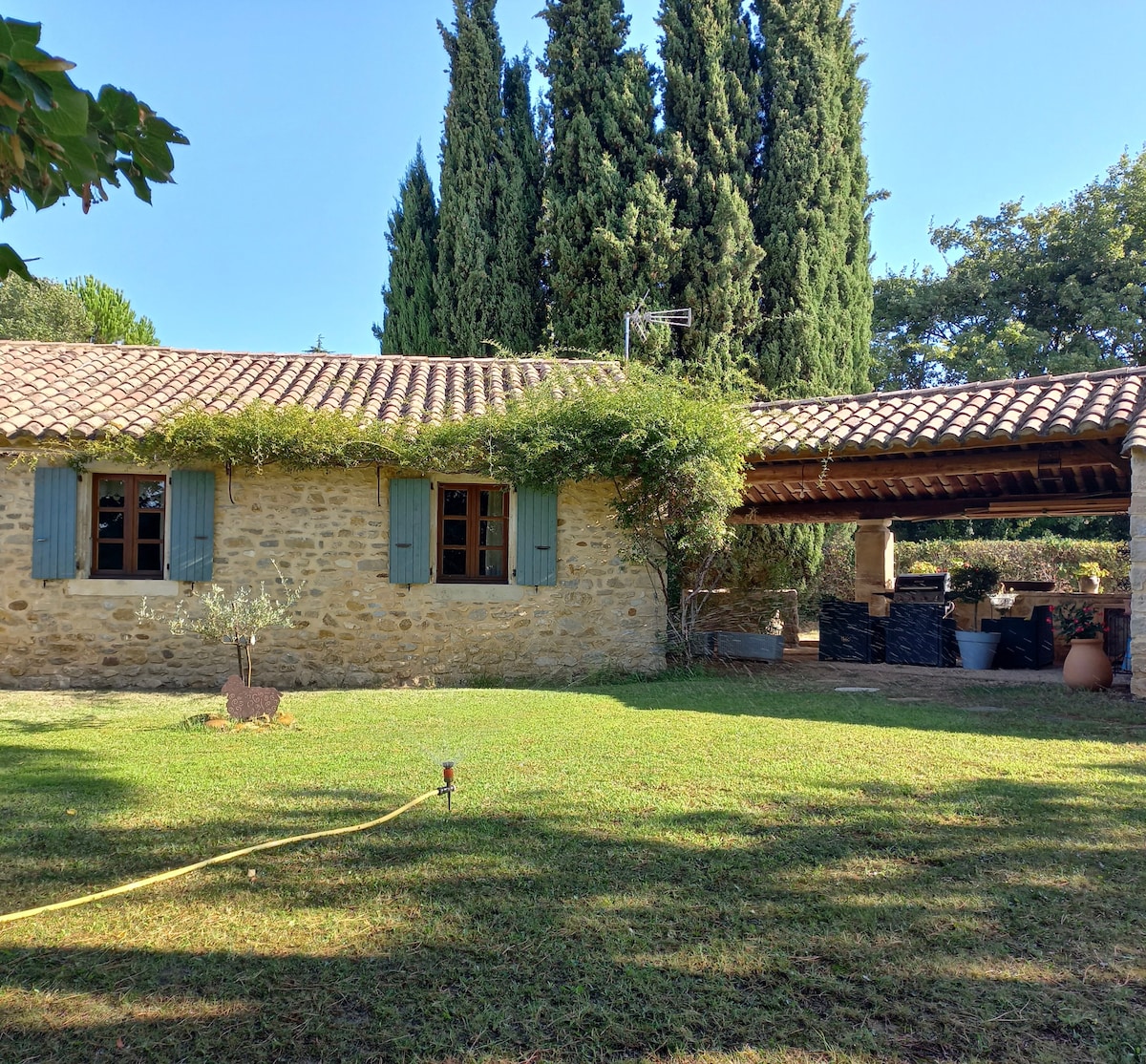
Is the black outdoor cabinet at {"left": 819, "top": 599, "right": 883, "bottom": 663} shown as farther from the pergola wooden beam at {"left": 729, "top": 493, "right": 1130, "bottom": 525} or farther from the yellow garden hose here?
the yellow garden hose

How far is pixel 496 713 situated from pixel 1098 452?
6.40 meters

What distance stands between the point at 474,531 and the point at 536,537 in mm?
830

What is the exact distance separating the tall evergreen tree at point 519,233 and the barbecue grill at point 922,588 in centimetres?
834

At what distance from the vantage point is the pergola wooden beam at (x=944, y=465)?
8852mm

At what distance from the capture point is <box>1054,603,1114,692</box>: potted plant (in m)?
8.98

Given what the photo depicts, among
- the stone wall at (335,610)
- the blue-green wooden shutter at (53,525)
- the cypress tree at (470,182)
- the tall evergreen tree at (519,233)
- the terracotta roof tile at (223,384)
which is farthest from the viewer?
the cypress tree at (470,182)

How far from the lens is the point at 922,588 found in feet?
45.1

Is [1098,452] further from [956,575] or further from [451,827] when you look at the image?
[451,827]

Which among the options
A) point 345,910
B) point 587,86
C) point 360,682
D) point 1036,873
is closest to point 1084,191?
point 587,86

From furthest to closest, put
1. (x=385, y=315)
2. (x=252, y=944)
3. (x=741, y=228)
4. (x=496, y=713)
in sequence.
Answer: (x=385, y=315) → (x=741, y=228) → (x=496, y=713) → (x=252, y=944)

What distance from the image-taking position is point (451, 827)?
421cm

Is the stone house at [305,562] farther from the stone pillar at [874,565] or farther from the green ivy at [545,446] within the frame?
the stone pillar at [874,565]

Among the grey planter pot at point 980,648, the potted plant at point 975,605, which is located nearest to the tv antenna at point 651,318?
the potted plant at point 975,605

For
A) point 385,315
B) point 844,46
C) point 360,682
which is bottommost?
point 360,682
